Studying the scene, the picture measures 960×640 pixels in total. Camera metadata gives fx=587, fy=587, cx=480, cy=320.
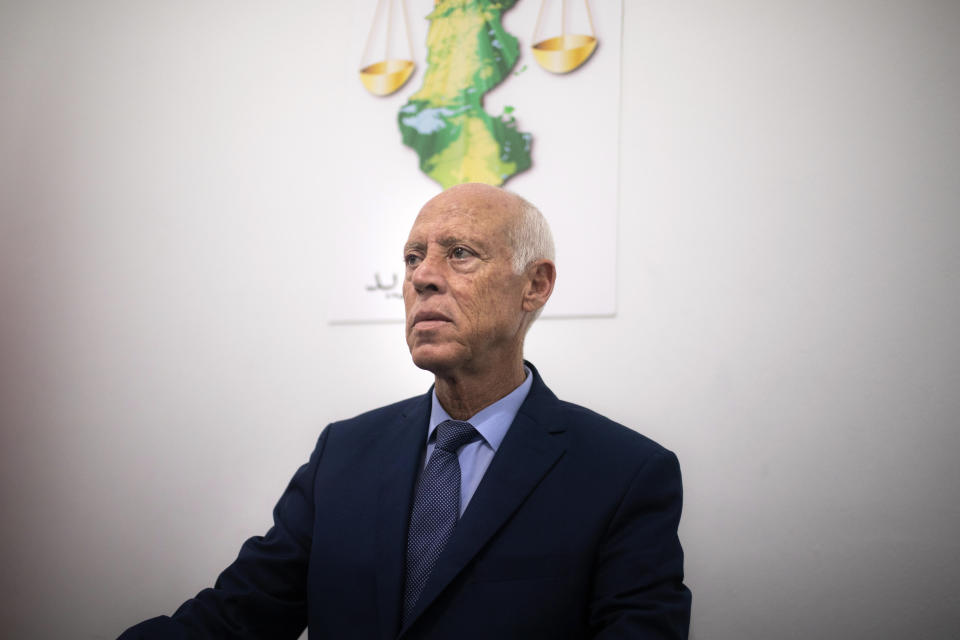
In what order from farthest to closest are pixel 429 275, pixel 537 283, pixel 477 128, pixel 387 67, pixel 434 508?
1. pixel 387 67
2. pixel 477 128
3. pixel 537 283
4. pixel 429 275
5. pixel 434 508

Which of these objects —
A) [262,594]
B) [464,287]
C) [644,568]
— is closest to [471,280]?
[464,287]

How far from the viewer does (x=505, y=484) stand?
3.57ft

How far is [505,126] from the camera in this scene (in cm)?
184

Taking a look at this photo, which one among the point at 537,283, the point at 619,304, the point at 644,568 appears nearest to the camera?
the point at 644,568

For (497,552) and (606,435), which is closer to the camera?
(497,552)

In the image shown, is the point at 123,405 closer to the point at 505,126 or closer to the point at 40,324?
the point at 40,324

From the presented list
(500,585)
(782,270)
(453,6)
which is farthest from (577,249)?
(500,585)

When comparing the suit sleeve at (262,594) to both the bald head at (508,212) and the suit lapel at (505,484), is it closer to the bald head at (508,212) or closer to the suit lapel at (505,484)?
the suit lapel at (505,484)

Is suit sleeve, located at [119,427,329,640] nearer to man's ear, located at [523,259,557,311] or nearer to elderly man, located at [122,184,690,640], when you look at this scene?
elderly man, located at [122,184,690,640]

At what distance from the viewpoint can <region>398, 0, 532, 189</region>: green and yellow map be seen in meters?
1.83

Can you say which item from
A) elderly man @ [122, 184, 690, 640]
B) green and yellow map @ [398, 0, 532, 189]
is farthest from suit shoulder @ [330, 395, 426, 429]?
green and yellow map @ [398, 0, 532, 189]

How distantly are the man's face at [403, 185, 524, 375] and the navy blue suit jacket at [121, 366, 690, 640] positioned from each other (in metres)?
0.16

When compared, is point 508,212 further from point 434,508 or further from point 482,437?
point 434,508

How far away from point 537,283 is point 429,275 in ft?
0.86
